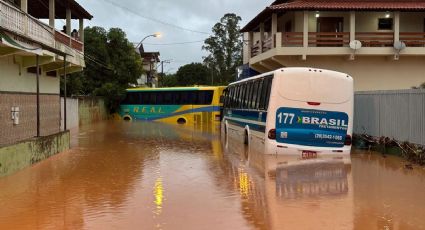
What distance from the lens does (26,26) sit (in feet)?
58.0

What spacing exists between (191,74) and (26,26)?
7873 cm

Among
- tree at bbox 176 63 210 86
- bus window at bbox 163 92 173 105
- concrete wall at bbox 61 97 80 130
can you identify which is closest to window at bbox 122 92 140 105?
bus window at bbox 163 92 173 105

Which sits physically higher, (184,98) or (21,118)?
(184,98)

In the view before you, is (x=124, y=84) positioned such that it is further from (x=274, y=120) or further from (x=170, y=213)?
(x=170, y=213)

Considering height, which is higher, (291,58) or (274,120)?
(291,58)

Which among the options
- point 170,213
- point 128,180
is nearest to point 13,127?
point 128,180

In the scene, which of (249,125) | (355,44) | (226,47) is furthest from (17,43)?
(226,47)

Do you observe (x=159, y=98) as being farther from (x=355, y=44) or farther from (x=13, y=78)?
(x=13, y=78)

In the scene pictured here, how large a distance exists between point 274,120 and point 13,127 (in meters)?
8.02

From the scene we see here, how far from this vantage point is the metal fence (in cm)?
1520

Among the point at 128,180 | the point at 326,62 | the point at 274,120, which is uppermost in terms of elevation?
the point at 326,62

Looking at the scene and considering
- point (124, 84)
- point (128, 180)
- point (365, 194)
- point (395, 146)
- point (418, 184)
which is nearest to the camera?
point (365, 194)

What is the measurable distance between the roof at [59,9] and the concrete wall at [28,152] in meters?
9.51

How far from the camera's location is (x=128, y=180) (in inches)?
468
